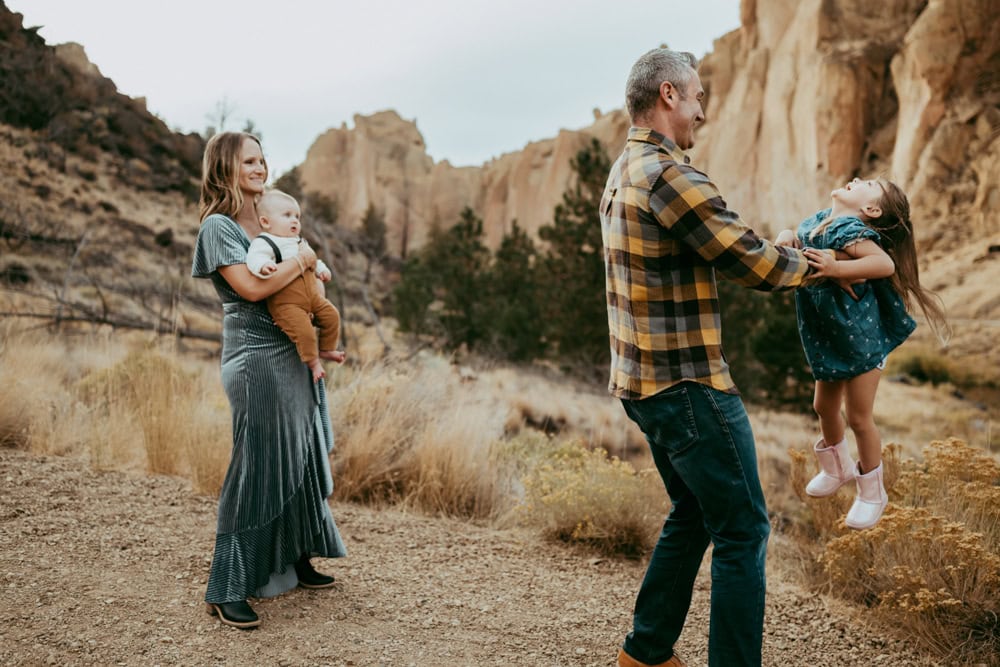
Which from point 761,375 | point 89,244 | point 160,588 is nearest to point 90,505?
point 160,588

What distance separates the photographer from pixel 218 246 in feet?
10.1

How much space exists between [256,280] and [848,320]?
221 centimetres

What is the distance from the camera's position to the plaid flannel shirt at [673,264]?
217 centimetres

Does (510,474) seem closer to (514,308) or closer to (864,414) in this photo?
(864,414)

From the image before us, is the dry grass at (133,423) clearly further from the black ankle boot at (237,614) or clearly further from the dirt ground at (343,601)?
the black ankle boot at (237,614)

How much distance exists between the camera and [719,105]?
142ft

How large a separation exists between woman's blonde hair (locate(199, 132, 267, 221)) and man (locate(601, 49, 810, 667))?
5.64ft

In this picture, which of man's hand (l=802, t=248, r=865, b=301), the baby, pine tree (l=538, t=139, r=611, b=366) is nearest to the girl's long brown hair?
man's hand (l=802, t=248, r=865, b=301)

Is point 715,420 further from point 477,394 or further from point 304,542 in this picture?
point 477,394

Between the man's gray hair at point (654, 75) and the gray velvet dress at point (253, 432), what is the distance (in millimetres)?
1704

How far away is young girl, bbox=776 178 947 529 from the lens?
2381mm

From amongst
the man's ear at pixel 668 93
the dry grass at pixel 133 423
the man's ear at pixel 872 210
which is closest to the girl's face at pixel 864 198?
the man's ear at pixel 872 210

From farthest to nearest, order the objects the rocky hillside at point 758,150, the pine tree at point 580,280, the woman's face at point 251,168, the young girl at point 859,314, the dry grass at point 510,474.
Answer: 1. the rocky hillside at point 758,150
2. the pine tree at point 580,280
3. the dry grass at point 510,474
4. the woman's face at point 251,168
5. the young girl at point 859,314

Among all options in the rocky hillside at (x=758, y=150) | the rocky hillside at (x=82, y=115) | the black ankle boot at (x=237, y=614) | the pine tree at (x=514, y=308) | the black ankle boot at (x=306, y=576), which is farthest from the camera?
the rocky hillside at (x=82, y=115)
